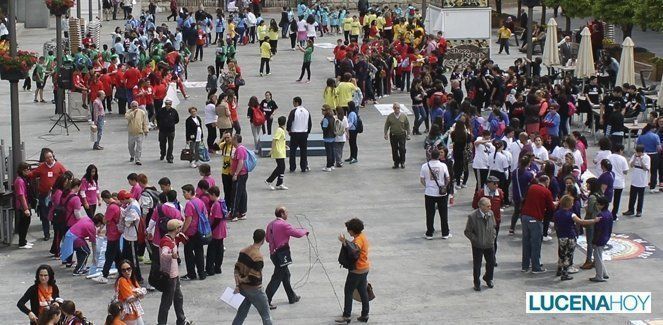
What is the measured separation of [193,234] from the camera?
19.7m

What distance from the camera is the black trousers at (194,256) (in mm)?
19766

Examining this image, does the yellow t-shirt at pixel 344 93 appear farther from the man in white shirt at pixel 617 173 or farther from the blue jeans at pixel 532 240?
the blue jeans at pixel 532 240

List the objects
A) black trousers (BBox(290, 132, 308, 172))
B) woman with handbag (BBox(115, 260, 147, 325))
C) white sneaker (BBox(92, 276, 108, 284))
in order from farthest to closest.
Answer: black trousers (BBox(290, 132, 308, 172))
white sneaker (BBox(92, 276, 108, 284))
woman with handbag (BBox(115, 260, 147, 325))

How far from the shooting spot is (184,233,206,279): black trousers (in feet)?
64.8

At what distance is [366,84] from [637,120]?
8.65m

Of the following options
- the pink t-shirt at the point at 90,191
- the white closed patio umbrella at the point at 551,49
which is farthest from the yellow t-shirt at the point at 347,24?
the pink t-shirt at the point at 90,191

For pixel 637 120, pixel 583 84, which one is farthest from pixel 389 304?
pixel 583 84

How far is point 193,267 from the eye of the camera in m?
20.0

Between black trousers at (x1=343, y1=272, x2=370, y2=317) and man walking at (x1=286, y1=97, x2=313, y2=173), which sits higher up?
man walking at (x1=286, y1=97, x2=313, y2=173)

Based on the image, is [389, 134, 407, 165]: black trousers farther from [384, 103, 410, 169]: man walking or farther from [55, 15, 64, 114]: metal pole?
[55, 15, 64, 114]: metal pole

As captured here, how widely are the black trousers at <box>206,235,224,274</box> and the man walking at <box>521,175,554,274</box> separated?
4.52m

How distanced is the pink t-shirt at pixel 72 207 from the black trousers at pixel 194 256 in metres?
2.23

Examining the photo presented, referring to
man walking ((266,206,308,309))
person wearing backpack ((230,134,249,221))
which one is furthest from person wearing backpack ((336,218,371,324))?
person wearing backpack ((230,134,249,221))

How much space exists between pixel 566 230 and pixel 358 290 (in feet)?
12.3
